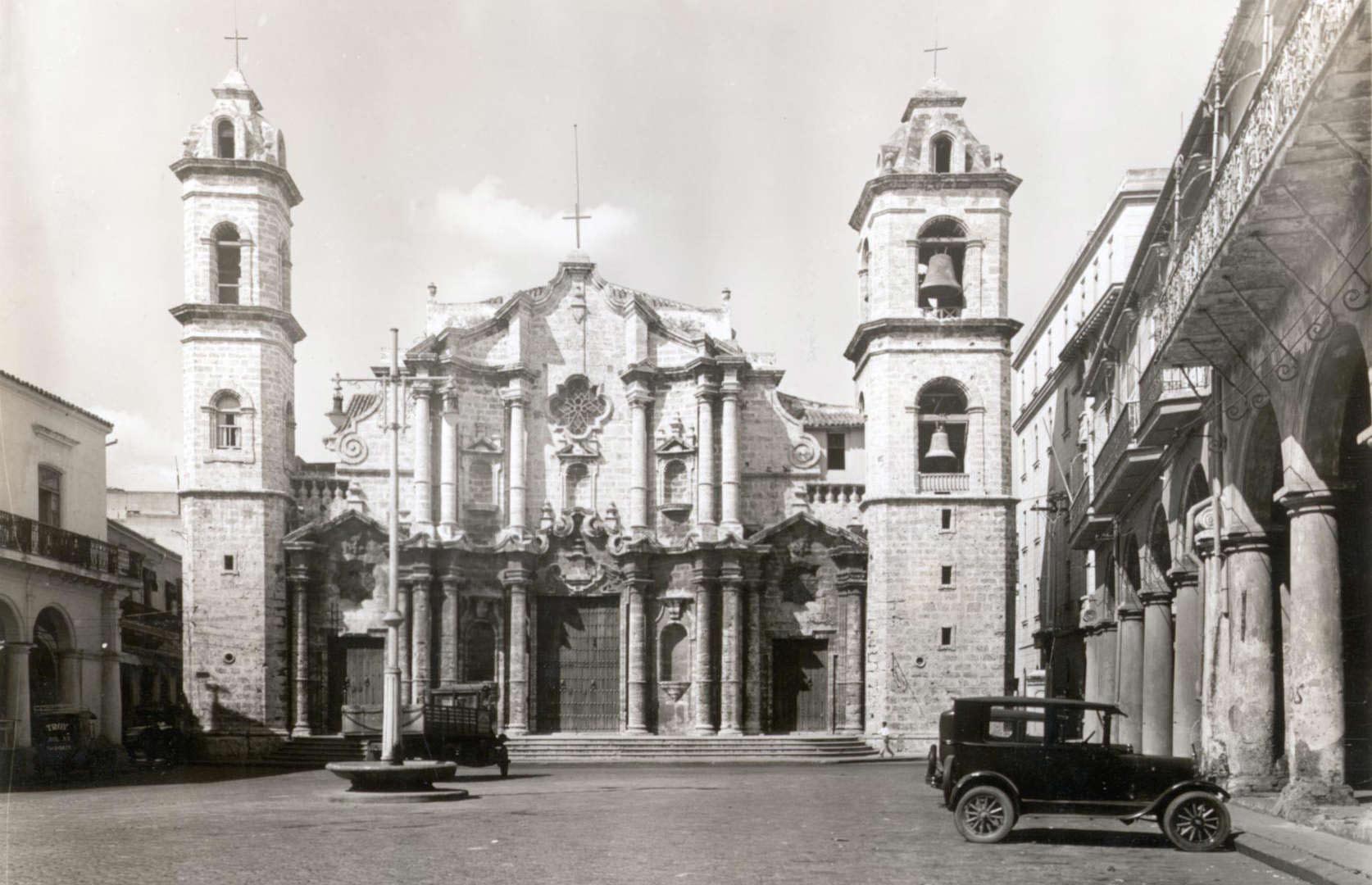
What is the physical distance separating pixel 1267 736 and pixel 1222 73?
8.34 m

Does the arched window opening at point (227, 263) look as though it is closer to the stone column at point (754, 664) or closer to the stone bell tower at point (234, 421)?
the stone bell tower at point (234, 421)

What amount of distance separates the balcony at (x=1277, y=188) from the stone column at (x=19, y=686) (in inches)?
900

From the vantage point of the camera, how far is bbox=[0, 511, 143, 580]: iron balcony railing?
29427 mm

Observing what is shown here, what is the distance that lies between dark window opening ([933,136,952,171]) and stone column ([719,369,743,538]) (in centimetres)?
743

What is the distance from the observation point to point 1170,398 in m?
20.2

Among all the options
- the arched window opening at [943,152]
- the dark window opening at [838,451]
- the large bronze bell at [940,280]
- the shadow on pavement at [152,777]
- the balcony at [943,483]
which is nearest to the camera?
the shadow on pavement at [152,777]

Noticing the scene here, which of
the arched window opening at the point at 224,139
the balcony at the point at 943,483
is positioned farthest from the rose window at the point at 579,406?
the arched window opening at the point at 224,139

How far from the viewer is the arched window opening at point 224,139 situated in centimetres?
3791

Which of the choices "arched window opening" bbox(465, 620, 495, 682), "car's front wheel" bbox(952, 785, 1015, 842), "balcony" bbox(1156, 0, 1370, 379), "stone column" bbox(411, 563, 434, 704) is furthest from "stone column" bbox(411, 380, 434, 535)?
"car's front wheel" bbox(952, 785, 1015, 842)

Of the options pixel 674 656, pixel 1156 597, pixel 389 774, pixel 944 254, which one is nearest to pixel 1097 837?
pixel 1156 597

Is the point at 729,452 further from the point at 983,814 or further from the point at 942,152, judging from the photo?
the point at 983,814

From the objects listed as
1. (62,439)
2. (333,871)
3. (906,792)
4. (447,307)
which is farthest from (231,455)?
(333,871)

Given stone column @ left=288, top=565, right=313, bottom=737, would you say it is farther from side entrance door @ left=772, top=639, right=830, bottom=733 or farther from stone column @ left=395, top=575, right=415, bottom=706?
side entrance door @ left=772, top=639, right=830, bottom=733

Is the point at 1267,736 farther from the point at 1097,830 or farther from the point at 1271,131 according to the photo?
the point at 1271,131
